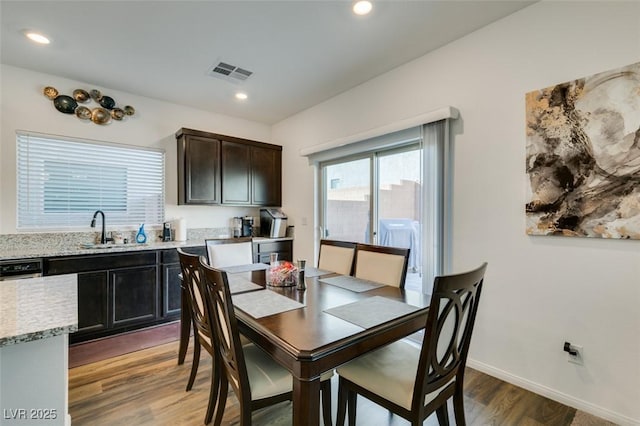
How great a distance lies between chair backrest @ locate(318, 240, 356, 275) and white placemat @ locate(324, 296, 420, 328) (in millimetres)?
754

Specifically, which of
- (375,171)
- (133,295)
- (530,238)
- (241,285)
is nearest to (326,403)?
(241,285)

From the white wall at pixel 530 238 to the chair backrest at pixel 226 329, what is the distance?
193 cm

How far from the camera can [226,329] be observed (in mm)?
1394

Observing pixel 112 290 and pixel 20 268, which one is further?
pixel 112 290

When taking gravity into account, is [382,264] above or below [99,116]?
below

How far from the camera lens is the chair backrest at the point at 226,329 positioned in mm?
1298

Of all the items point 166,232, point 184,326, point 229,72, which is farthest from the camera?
point 166,232

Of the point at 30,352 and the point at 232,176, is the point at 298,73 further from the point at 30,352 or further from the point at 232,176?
the point at 30,352

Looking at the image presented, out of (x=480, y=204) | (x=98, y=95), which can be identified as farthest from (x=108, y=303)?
(x=480, y=204)

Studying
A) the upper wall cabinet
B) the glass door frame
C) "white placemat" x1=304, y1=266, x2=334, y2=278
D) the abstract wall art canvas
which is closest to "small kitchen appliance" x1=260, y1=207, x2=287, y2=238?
the upper wall cabinet

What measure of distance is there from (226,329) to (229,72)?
2625 mm

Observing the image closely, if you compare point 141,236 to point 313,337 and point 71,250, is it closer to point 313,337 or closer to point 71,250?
point 71,250

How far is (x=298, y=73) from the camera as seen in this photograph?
120 inches

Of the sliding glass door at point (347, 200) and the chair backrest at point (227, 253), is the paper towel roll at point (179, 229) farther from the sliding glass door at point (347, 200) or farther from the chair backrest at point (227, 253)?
the sliding glass door at point (347, 200)
